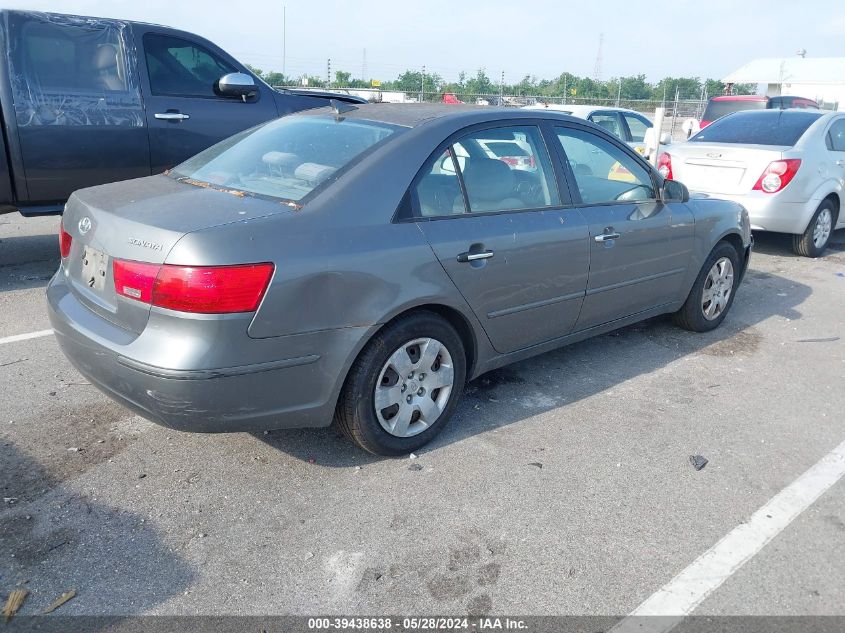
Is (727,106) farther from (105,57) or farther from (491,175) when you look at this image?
(491,175)

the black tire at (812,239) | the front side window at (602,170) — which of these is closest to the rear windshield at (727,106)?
the black tire at (812,239)

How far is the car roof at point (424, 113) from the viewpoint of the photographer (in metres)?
3.70

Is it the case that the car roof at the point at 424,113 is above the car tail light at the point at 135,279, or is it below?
above

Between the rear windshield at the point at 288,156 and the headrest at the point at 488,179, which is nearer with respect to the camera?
the rear windshield at the point at 288,156

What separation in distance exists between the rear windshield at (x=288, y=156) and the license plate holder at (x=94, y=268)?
0.66 meters

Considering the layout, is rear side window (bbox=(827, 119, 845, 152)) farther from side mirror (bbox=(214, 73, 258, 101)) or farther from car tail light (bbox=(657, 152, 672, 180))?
side mirror (bbox=(214, 73, 258, 101))

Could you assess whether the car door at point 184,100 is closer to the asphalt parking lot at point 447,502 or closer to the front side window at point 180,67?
the front side window at point 180,67

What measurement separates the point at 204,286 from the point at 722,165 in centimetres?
672

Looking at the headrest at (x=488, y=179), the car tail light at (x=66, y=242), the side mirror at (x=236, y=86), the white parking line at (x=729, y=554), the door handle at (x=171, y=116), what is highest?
the side mirror at (x=236, y=86)

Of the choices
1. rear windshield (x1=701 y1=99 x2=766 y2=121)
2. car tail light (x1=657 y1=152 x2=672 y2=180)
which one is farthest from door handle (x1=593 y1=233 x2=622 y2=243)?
rear windshield (x1=701 y1=99 x2=766 y2=121)

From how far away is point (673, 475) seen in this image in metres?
3.44

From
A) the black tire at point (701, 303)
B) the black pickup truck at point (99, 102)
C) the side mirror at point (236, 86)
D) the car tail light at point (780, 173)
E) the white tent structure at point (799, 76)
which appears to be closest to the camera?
the black tire at point (701, 303)

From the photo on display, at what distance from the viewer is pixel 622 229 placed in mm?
4312

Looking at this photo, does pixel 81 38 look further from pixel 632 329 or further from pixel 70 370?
pixel 632 329
